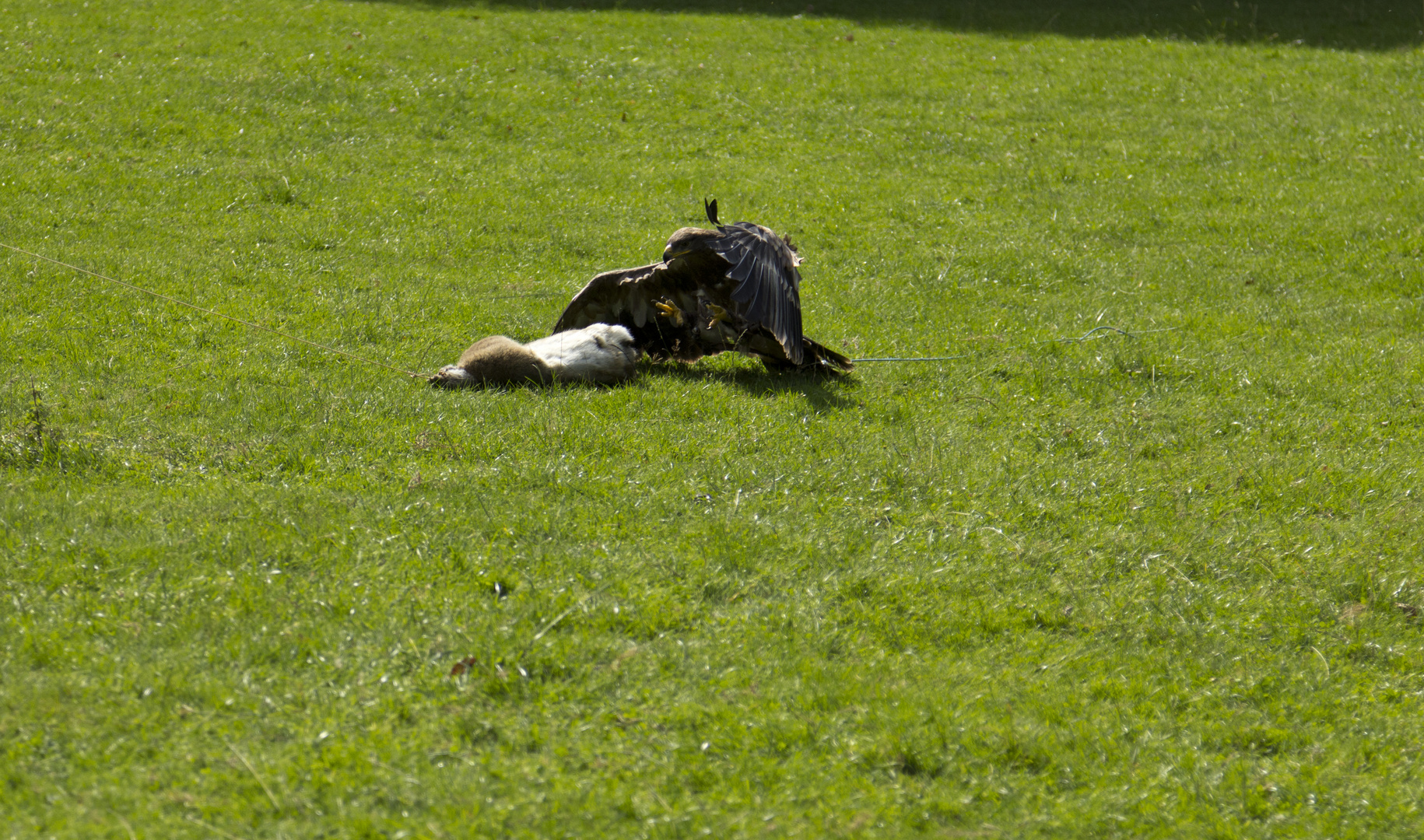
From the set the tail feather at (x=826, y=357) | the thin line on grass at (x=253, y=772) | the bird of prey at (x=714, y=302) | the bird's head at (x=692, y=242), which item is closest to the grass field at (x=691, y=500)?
the thin line on grass at (x=253, y=772)

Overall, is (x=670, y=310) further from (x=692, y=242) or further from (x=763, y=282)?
(x=763, y=282)

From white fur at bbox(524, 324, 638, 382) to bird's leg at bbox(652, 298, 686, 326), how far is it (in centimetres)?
29

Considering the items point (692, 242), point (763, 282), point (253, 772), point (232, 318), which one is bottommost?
point (253, 772)

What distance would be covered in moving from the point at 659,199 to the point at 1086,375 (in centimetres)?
526

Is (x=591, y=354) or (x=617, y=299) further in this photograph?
(x=617, y=299)

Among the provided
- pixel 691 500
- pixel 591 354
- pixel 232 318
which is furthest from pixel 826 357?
pixel 232 318

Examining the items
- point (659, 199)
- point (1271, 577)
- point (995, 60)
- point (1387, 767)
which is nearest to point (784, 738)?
point (1387, 767)

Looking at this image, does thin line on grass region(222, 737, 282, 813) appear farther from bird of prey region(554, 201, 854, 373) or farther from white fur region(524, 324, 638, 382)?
bird of prey region(554, 201, 854, 373)

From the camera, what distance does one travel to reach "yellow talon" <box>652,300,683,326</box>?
739 cm

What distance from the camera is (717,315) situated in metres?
7.32

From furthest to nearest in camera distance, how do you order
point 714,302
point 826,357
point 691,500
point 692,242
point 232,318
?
point 232,318, point 826,357, point 714,302, point 692,242, point 691,500

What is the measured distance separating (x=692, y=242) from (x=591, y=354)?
3.09 feet

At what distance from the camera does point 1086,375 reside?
7855 mm

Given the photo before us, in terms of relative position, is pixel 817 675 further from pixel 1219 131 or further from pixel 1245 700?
pixel 1219 131
